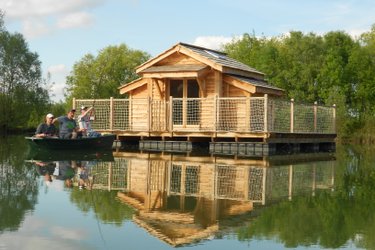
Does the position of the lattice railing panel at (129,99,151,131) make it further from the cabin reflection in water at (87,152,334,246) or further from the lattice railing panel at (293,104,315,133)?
the cabin reflection in water at (87,152,334,246)

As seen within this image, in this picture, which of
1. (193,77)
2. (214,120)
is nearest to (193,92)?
(193,77)

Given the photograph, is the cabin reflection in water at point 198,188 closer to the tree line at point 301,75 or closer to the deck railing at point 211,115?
the deck railing at point 211,115

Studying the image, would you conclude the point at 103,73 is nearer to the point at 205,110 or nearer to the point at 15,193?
the point at 205,110

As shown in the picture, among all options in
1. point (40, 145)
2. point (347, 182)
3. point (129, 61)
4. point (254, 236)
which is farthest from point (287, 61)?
point (254, 236)

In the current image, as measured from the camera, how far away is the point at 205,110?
80.9 ft

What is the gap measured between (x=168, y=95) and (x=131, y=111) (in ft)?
6.15

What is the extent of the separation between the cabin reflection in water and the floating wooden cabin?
17.3 ft

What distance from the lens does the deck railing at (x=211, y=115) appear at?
22.8 metres

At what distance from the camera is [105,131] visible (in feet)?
85.4

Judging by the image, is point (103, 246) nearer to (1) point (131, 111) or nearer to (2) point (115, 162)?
(2) point (115, 162)

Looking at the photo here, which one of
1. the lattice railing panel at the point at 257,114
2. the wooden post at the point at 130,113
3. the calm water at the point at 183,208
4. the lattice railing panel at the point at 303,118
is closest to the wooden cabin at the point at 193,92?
the wooden post at the point at 130,113

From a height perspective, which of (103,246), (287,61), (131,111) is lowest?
(103,246)

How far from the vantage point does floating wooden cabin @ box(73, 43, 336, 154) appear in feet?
74.9

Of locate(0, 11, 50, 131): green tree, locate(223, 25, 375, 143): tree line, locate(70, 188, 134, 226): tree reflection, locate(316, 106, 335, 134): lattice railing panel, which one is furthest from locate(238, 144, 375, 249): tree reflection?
locate(0, 11, 50, 131): green tree
